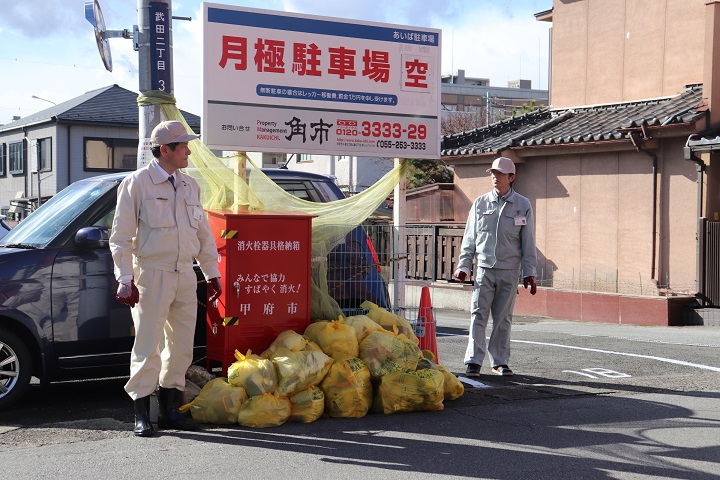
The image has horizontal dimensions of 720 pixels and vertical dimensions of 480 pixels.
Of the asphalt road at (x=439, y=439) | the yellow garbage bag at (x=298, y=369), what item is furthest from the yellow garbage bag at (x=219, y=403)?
the yellow garbage bag at (x=298, y=369)

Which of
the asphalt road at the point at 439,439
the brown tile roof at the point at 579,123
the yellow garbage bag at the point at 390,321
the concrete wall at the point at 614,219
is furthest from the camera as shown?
the concrete wall at the point at 614,219

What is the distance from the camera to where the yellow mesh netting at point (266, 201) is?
732cm

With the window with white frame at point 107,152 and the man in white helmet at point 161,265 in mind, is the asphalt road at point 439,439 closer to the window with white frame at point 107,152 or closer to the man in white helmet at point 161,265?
the man in white helmet at point 161,265

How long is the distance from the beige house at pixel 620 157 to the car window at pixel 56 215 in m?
10.7

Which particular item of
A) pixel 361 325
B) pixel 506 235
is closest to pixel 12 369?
pixel 361 325

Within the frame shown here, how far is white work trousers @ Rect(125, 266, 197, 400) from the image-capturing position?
5.97m

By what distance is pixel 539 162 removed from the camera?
19531mm

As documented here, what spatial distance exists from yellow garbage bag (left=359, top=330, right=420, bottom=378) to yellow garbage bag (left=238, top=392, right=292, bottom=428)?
790 millimetres

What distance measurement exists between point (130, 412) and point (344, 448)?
1.96m

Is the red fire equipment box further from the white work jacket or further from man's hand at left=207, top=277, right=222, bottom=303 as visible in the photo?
the white work jacket

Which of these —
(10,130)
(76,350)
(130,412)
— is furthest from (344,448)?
(10,130)

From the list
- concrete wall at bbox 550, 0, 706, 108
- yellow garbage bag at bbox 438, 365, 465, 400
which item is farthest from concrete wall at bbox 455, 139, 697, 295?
yellow garbage bag at bbox 438, 365, 465, 400

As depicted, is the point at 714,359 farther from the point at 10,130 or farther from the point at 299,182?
the point at 10,130

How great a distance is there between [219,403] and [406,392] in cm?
139
